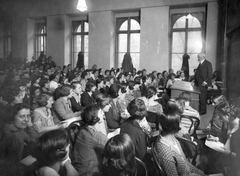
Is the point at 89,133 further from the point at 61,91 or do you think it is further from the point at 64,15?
the point at 64,15

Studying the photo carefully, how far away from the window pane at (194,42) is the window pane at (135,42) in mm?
2440

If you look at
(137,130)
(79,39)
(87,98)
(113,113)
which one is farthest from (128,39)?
(137,130)

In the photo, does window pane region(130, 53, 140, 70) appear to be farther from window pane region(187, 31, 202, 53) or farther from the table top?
the table top

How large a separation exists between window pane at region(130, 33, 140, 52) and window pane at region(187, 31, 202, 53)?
2440 mm

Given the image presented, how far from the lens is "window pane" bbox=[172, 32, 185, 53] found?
34.3 ft

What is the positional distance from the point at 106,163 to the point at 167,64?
9417mm

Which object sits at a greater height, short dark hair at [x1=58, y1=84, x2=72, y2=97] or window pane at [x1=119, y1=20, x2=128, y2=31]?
window pane at [x1=119, y1=20, x2=128, y2=31]

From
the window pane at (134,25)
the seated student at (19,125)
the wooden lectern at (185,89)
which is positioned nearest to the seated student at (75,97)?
the seated student at (19,125)

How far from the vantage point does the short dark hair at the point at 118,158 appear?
4.62ft

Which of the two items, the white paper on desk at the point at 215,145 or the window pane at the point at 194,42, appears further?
the window pane at the point at 194,42

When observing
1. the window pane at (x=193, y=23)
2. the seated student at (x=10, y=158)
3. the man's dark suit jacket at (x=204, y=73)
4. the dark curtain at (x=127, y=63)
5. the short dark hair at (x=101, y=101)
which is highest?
the window pane at (x=193, y=23)

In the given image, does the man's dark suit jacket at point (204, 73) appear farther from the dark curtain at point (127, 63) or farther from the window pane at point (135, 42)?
the window pane at point (135, 42)

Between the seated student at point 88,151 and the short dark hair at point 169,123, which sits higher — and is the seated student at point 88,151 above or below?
below

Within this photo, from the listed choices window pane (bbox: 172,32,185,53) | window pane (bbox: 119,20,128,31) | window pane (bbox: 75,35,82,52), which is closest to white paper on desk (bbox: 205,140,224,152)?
window pane (bbox: 172,32,185,53)
